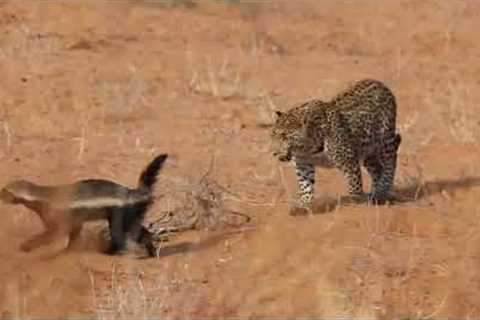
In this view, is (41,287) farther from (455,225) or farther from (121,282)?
(455,225)

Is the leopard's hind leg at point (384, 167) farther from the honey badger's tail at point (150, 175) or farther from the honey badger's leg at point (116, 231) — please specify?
the honey badger's leg at point (116, 231)

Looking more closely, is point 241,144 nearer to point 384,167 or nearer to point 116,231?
point 384,167

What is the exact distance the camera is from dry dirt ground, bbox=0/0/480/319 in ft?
27.7

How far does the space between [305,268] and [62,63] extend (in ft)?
23.8

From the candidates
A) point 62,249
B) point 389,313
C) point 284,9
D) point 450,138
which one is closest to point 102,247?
point 62,249

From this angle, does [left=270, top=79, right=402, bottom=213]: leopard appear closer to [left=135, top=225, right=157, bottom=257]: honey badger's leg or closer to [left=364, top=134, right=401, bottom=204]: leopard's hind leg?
[left=364, top=134, right=401, bottom=204]: leopard's hind leg

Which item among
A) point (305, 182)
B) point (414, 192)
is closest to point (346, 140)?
point (305, 182)

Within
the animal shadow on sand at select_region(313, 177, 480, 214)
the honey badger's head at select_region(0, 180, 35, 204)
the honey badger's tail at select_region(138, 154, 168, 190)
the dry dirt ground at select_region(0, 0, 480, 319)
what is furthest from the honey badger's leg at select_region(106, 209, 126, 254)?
the animal shadow on sand at select_region(313, 177, 480, 214)

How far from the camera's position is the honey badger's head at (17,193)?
9.21m

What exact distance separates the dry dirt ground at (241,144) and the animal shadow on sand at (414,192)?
3 centimetres

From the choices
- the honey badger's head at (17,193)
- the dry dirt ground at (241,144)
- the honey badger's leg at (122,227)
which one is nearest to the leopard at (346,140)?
the dry dirt ground at (241,144)

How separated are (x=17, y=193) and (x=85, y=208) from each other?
19.1 inches

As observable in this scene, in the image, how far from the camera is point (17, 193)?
9.27m

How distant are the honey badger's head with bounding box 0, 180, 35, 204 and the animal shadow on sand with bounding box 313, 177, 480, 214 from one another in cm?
220
